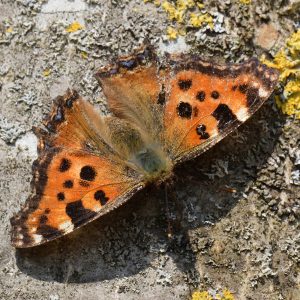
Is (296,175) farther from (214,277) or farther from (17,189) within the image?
(17,189)

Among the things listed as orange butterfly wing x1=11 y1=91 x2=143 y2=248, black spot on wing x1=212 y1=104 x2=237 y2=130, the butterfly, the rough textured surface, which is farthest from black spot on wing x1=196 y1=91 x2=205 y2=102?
orange butterfly wing x1=11 y1=91 x2=143 y2=248

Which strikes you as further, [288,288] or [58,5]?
[58,5]

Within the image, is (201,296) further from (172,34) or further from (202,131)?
(172,34)

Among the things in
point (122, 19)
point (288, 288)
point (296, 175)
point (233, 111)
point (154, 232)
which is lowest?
point (288, 288)

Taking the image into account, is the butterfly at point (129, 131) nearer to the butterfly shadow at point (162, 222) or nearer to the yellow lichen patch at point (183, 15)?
the butterfly shadow at point (162, 222)

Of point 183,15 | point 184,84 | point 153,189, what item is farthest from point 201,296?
point 183,15

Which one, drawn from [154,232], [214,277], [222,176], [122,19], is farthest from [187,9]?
[214,277]

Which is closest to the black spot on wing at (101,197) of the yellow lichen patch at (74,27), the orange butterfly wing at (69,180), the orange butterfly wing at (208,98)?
the orange butterfly wing at (69,180)
